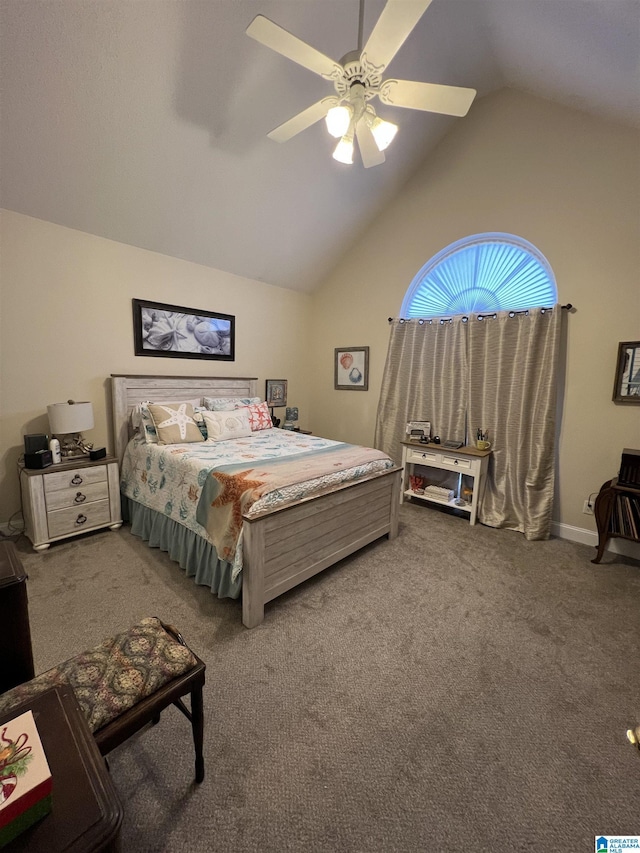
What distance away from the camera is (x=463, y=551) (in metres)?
2.78

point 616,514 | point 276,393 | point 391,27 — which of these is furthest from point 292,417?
point 391,27

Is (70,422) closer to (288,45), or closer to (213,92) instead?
(213,92)

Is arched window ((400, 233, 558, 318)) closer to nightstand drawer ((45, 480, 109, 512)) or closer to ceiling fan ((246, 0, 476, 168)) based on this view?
ceiling fan ((246, 0, 476, 168))

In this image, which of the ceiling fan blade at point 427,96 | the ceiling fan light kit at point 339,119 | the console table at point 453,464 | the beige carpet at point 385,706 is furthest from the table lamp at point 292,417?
the ceiling fan blade at point 427,96

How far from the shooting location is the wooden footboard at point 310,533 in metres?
1.87

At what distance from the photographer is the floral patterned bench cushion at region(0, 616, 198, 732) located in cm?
Answer: 94

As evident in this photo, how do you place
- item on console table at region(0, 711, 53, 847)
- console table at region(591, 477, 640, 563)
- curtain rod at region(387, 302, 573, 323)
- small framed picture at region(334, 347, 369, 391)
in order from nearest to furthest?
item on console table at region(0, 711, 53, 847) < console table at region(591, 477, 640, 563) < curtain rod at region(387, 302, 573, 323) < small framed picture at region(334, 347, 369, 391)

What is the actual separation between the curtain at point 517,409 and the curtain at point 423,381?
150 mm

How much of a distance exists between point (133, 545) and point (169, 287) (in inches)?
94.4

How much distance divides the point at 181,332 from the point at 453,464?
2979 mm

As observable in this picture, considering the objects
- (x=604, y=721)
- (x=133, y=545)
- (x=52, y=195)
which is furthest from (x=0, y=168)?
(x=604, y=721)

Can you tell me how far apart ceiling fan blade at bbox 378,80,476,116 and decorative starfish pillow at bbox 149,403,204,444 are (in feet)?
8.24

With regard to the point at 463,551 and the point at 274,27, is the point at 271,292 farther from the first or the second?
the point at 463,551

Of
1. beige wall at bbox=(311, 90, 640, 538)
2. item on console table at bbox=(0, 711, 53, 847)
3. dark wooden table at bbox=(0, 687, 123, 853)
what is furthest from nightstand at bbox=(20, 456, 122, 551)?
beige wall at bbox=(311, 90, 640, 538)
